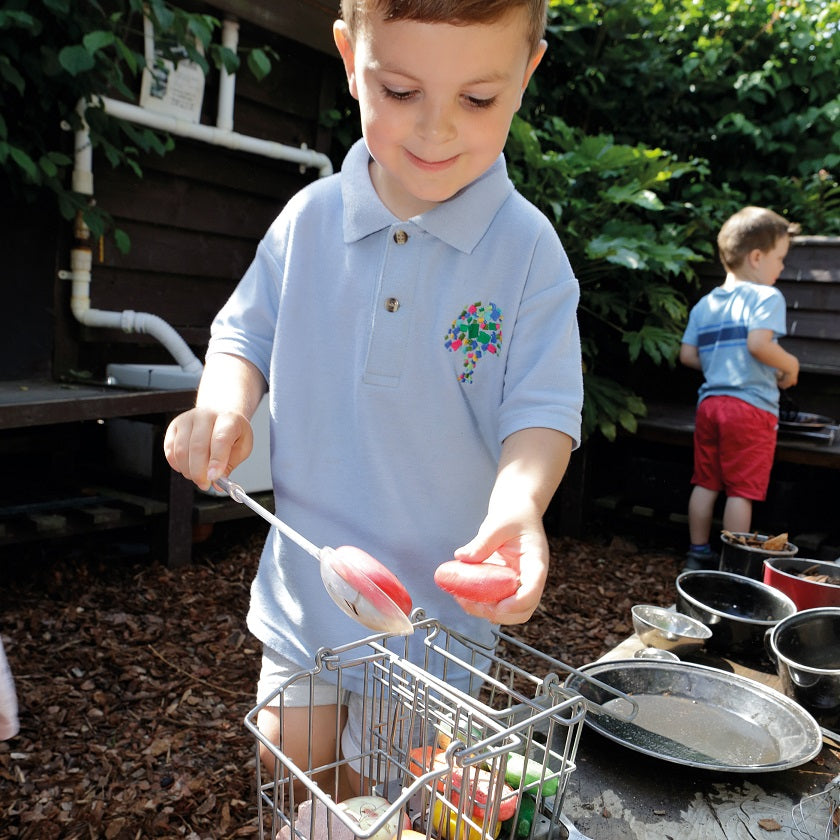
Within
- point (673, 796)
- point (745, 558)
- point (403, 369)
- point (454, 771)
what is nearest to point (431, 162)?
point (403, 369)

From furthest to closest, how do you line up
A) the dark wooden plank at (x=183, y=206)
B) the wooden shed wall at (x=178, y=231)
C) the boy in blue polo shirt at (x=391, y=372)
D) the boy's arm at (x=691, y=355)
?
the boy's arm at (x=691, y=355) → the dark wooden plank at (x=183, y=206) → the wooden shed wall at (x=178, y=231) → the boy in blue polo shirt at (x=391, y=372)

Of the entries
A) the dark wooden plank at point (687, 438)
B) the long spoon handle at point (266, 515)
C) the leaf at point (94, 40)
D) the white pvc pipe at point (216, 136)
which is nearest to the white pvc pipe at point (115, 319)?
the white pvc pipe at point (216, 136)

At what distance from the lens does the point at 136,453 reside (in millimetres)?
4027

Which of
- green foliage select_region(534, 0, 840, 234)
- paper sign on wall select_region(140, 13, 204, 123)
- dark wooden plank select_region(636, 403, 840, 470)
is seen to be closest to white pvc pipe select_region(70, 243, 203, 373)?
paper sign on wall select_region(140, 13, 204, 123)

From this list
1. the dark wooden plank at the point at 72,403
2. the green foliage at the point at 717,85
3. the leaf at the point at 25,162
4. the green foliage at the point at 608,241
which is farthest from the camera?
the green foliage at the point at 717,85

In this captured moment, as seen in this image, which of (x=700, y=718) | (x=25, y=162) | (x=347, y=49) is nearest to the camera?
(x=347, y=49)

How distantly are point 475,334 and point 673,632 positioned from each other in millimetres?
745

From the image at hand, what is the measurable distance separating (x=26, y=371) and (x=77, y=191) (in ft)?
2.84

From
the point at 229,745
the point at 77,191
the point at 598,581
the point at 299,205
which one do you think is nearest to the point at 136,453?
the point at 77,191

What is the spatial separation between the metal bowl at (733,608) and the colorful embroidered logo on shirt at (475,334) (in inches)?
29.1

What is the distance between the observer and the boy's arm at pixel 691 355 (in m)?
4.61

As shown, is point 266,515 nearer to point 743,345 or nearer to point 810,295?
point 743,345

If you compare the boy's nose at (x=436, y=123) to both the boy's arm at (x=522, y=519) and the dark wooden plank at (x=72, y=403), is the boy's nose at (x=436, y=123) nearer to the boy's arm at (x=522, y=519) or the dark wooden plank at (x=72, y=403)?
the boy's arm at (x=522, y=519)

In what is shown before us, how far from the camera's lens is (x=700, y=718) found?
1.38 meters
